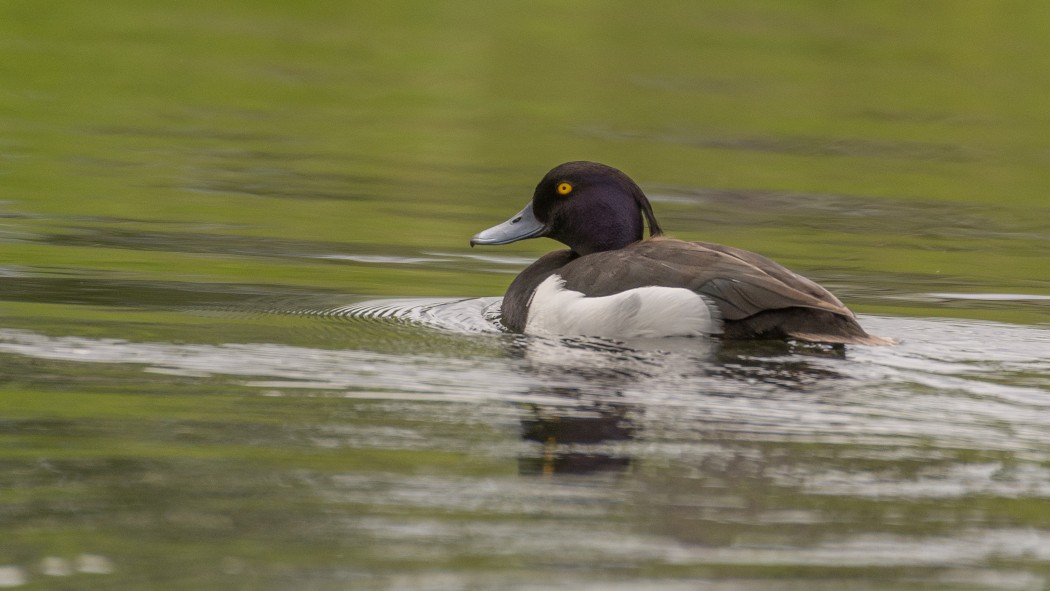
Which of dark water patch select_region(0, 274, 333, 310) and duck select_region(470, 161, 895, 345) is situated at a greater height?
duck select_region(470, 161, 895, 345)

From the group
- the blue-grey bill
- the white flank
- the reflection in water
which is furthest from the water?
the blue-grey bill

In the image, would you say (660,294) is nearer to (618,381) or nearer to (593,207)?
(618,381)

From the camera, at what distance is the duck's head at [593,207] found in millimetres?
8555

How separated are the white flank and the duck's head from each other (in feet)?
2.72

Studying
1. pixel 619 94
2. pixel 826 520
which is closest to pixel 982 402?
pixel 826 520

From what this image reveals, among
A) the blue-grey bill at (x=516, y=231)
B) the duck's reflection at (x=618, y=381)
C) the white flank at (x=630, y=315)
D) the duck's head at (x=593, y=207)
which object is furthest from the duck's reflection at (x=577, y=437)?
→ the blue-grey bill at (x=516, y=231)

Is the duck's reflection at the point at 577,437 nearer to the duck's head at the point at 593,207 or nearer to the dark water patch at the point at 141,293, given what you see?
the duck's head at the point at 593,207

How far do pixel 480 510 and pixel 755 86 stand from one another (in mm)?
18373

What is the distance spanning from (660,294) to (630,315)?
0.61ft

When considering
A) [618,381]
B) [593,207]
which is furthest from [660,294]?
[593,207]

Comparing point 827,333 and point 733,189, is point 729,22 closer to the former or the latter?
point 733,189

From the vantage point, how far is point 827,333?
7.21 metres

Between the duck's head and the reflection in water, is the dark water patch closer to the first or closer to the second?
the reflection in water

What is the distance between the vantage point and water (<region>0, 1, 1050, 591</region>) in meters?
4.30
